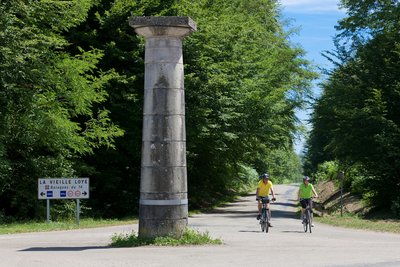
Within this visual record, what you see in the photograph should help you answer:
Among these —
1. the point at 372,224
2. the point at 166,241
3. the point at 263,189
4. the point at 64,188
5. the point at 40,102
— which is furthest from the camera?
the point at 40,102

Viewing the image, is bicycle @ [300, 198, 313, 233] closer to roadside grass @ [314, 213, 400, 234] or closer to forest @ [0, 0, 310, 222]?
roadside grass @ [314, 213, 400, 234]

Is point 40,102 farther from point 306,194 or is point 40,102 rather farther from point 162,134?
point 162,134

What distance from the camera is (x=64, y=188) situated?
2361 cm

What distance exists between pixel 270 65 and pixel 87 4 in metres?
16.6

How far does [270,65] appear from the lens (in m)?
41.1

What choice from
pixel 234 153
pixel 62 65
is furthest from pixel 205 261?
pixel 234 153

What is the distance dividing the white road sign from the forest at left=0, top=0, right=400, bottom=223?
2252 millimetres

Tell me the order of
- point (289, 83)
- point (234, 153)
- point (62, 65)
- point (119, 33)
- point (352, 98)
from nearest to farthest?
point (62, 65)
point (119, 33)
point (352, 98)
point (234, 153)
point (289, 83)

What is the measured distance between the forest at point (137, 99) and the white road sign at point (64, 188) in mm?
2252

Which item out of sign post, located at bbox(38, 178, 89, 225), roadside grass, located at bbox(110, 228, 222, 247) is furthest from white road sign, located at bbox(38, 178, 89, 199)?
roadside grass, located at bbox(110, 228, 222, 247)

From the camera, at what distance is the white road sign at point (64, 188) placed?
2341 cm

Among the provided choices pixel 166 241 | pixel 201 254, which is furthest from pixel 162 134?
pixel 201 254

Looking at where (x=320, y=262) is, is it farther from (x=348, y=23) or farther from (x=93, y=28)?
(x=348, y=23)

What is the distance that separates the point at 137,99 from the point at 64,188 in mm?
7661
